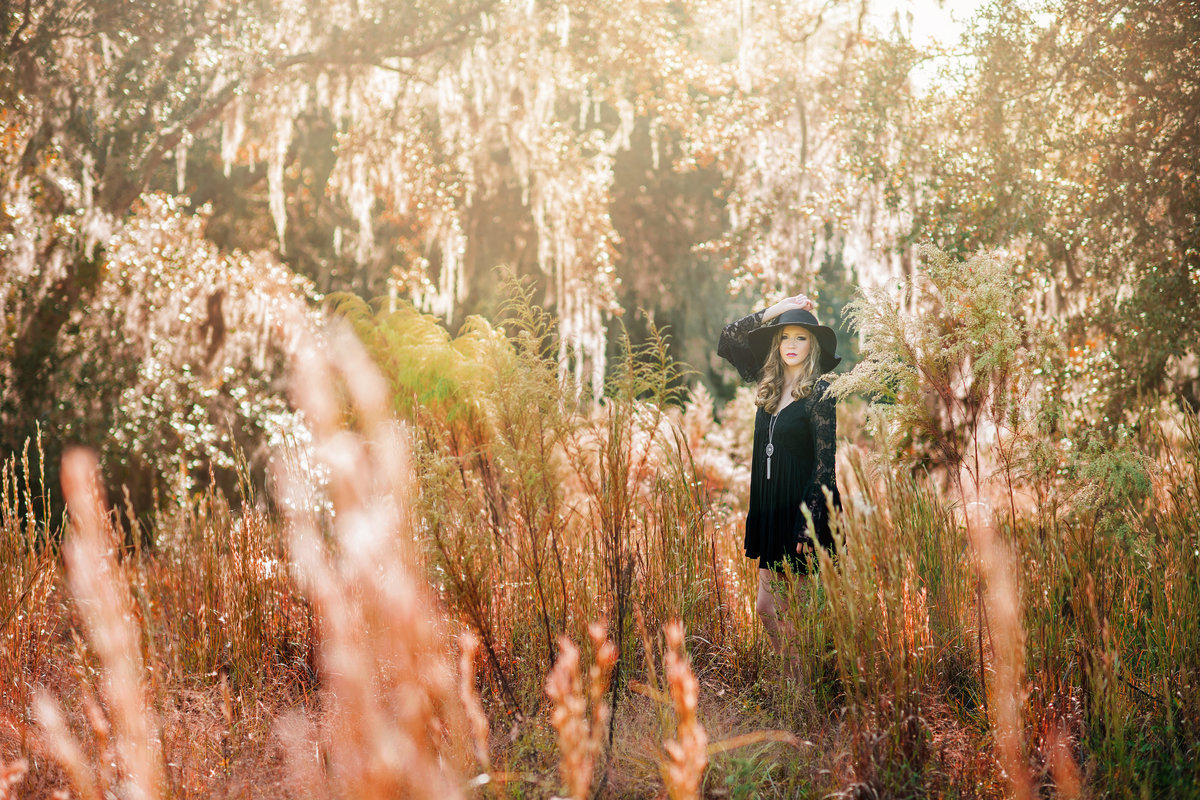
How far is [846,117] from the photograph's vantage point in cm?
702

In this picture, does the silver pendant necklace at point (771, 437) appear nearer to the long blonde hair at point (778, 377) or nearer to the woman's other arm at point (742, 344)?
the long blonde hair at point (778, 377)

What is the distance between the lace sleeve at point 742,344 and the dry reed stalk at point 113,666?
2672 mm

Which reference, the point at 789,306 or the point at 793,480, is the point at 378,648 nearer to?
the point at 793,480

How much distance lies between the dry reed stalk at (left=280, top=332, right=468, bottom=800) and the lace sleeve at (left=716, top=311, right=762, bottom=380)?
1.54m

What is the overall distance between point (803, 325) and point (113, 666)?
10.1ft

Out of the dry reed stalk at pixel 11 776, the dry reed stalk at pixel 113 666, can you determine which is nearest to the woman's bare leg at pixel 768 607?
the dry reed stalk at pixel 113 666

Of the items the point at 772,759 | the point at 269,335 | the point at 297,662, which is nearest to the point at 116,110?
the point at 269,335

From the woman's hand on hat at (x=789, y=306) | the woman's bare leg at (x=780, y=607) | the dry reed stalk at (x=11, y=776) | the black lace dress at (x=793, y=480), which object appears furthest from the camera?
the woman's hand on hat at (x=789, y=306)

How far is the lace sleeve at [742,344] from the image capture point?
3.78 m

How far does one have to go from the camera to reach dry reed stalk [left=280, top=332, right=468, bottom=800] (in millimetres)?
2525

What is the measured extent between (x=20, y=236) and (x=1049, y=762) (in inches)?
283

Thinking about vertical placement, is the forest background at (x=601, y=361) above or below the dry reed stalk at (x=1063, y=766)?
above

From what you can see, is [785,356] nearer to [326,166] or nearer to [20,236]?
[20,236]

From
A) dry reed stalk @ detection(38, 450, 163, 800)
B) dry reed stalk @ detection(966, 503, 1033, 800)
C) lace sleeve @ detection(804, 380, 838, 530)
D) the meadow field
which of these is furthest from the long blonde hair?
dry reed stalk @ detection(38, 450, 163, 800)
